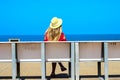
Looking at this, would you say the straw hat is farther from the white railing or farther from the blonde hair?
the white railing

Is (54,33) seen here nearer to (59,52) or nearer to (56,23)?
(56,23)

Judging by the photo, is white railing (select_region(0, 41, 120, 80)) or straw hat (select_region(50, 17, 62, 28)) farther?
straw hat (select_region(50, 17, 62, 28))

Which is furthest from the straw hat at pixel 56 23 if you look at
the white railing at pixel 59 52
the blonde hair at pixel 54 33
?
the white railing at pixel 59 52

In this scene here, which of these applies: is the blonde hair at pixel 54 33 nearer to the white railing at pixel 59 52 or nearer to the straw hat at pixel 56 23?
the straw hat at pixel 56 23

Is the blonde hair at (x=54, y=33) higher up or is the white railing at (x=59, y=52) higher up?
the blonde hair at (x=54, y=33)

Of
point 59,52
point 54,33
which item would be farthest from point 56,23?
point 59,52

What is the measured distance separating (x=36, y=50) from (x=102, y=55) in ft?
5.10

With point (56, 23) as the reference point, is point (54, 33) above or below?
below

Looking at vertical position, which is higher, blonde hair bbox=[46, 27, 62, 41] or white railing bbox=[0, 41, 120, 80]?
blonde hair bbox=[46, 27, 62, 41]

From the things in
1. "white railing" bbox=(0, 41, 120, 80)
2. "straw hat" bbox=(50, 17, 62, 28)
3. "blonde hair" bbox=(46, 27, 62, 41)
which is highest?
"straw hat" bbox=(50, 17, 62, 28)

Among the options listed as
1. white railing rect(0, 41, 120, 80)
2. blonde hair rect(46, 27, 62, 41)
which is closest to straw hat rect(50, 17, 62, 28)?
blonde hair rect(46, 27, 62, 41)

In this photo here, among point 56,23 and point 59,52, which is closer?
point 59,52

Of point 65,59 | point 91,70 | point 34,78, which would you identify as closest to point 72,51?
point 65,59

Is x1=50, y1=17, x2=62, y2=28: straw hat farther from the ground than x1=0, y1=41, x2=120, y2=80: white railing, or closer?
farther from the ground
